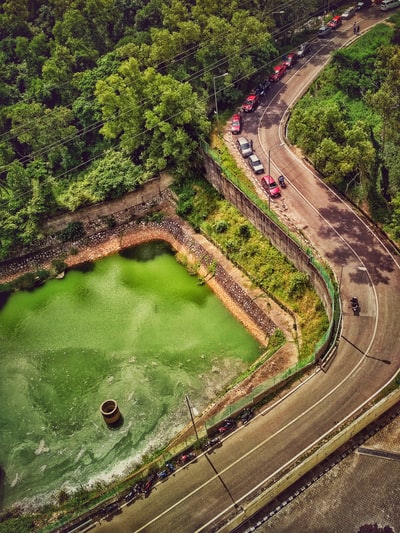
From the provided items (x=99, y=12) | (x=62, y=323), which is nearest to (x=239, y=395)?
(x=62, y=323)

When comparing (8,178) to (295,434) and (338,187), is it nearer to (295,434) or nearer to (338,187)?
(338,187)

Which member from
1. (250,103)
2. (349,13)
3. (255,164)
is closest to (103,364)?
(255,164)

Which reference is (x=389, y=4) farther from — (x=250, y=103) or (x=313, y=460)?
(x=313, y=460)

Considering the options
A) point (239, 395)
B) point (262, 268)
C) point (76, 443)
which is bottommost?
point (76, 443)

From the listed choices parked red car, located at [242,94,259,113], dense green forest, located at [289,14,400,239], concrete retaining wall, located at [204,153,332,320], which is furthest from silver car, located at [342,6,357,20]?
concrete retaining wall, located at [204,153,332,320]

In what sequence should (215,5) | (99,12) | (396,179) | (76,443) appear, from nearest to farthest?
(76,443) → (396,179) → (215,5) → (99,12)

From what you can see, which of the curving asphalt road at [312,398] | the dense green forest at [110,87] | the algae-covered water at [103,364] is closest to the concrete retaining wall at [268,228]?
the curving asphalt road at [312,398]

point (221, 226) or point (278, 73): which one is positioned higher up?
point (278, 73)
